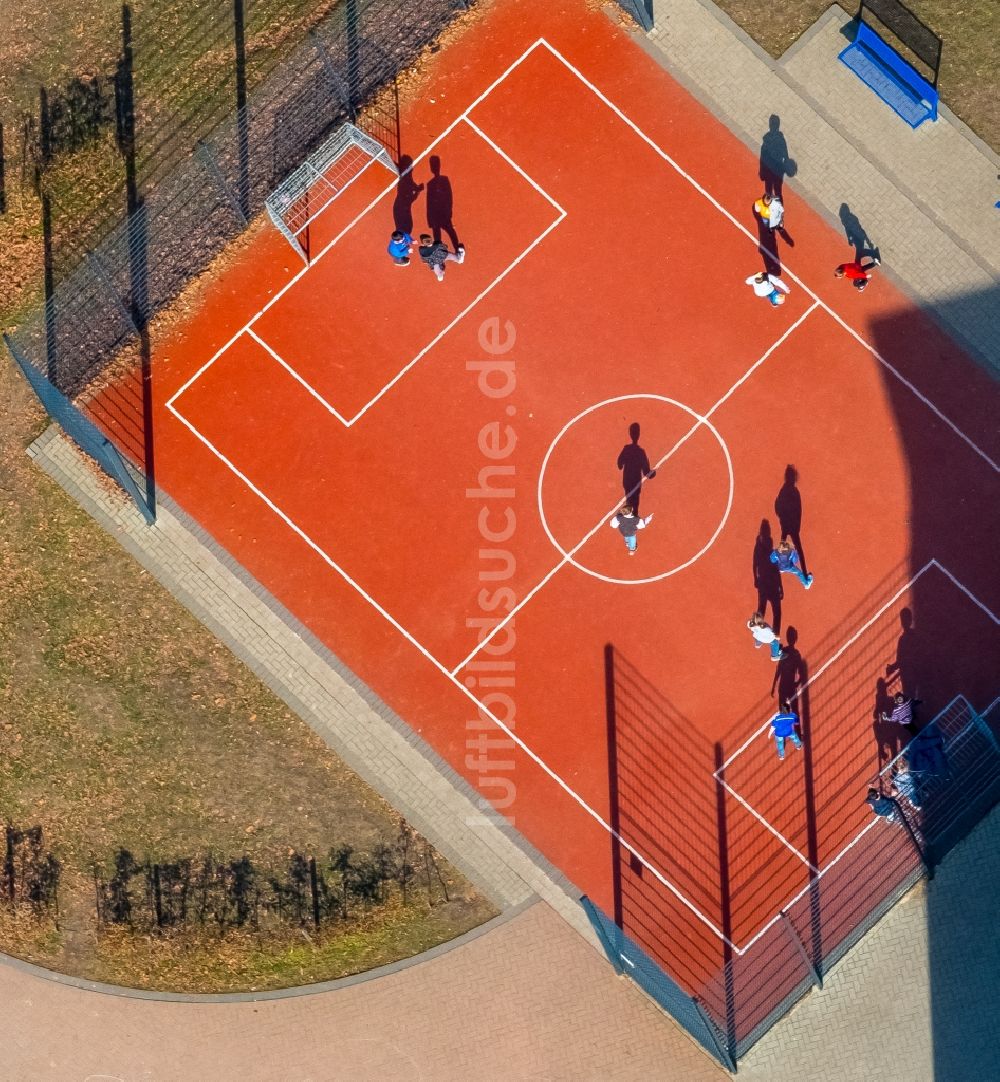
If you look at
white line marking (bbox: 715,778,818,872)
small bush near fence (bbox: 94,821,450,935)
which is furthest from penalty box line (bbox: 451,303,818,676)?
white line marking (bbox: 715,778,818,872)

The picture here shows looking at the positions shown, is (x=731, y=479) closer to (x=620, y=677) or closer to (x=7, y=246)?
(x=620, y=677)

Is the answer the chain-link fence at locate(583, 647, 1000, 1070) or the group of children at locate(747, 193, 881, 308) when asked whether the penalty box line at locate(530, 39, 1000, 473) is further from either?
the chain-link fence at locate(583, 647, 1000, 1070)

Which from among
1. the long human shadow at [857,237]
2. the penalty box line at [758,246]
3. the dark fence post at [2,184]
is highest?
the long human shadow at [857,237]

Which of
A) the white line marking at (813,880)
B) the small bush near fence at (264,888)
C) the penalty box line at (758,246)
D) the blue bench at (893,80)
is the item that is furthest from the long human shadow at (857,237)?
the small bush near fence at (264,888)

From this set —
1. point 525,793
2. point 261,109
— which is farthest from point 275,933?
point 261,109

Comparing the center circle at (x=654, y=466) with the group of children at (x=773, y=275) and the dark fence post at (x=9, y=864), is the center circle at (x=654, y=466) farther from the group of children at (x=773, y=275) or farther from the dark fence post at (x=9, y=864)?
the dark fence post at (x=9, y=864)

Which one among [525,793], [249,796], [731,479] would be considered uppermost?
[731,479]
